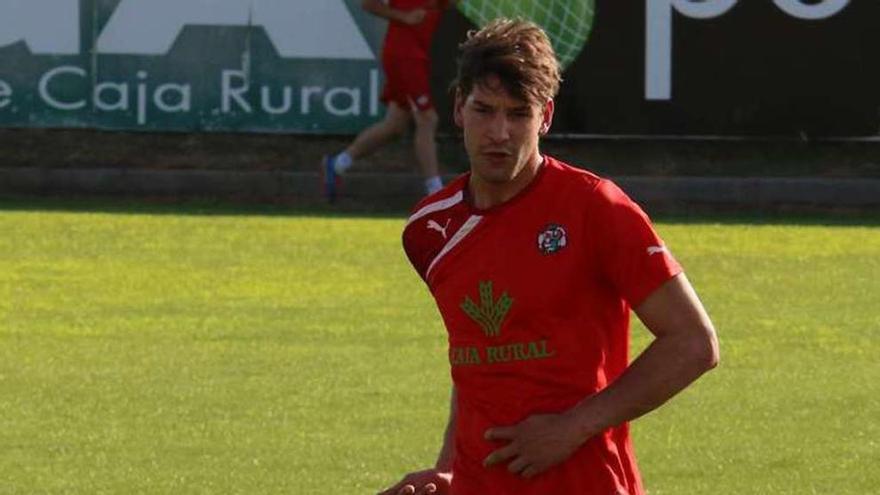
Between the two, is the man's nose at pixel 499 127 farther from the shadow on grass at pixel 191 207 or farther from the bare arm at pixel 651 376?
the shadow on grass at pixel 191 207

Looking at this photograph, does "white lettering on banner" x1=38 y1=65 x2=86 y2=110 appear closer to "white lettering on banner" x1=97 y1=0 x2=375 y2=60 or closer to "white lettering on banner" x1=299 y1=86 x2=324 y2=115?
"white lettering on banner" x1=97 y1=0 x2=375 y2=60

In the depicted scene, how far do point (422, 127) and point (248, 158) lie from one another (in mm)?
2620

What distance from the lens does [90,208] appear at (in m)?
18.3

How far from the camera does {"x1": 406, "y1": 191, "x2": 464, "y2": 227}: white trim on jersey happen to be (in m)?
5.29

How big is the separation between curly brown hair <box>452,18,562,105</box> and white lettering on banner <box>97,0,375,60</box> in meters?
14.9

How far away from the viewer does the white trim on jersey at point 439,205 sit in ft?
17.4

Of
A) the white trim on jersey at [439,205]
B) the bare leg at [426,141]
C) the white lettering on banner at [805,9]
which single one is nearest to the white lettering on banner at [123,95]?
the bare leg at [426,141]

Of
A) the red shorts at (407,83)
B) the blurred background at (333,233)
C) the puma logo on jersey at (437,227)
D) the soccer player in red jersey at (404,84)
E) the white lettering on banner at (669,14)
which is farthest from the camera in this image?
the white lettering on banner at (669,14)

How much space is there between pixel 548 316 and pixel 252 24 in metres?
15.1

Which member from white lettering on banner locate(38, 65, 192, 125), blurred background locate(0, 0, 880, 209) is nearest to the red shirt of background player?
blurred background locate(0, 0, 880, 209)

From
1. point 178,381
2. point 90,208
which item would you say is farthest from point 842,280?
point 90,208

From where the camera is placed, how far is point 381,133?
60.1 feet

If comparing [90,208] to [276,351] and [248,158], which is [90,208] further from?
[276,351]

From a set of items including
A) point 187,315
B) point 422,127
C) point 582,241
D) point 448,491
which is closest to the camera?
point 582,241
